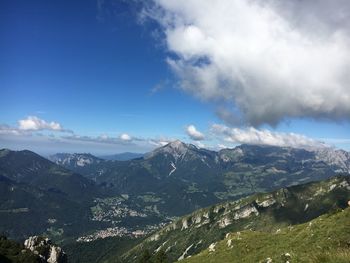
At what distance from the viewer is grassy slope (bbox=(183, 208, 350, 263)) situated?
44.2 metres

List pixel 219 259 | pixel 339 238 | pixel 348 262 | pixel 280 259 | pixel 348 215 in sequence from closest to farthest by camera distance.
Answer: pixel 348 262, pixel 280 259, pixel 339 238, pixel 348 215, pixel 219 259

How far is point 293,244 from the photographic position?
5581 cm

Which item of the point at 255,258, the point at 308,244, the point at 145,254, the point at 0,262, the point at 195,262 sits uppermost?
the point at 308,244

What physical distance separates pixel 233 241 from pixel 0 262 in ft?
549

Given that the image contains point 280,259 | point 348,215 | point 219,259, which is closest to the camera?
point 280,259

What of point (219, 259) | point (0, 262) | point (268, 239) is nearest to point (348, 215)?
point (268, 239)

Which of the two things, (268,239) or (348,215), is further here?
(268,239)

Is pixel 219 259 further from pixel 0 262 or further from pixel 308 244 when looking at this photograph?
pixel 0 262

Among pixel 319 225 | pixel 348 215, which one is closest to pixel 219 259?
pixel 319 225

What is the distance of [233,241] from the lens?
7950cm

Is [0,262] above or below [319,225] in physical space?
below

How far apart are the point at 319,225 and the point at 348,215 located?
4.98m

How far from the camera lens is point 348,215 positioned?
196 feet

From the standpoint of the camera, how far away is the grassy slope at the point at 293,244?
44.2 meters
